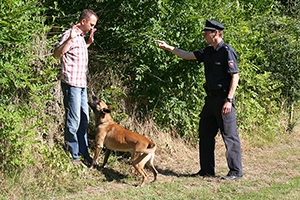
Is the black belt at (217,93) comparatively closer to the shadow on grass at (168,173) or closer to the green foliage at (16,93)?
the shadow on grass at (168,173)

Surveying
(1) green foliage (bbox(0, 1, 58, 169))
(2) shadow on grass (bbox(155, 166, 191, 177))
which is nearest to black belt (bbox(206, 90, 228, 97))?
(2) shadow on grass (bbox(155, 166, 191, 177))

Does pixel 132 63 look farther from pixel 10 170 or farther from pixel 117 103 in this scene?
pixel 10 170

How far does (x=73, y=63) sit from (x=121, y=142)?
5.03 ft

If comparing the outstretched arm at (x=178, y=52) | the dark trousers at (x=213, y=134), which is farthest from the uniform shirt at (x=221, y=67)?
the outstretched arm at (x=178, y=52)

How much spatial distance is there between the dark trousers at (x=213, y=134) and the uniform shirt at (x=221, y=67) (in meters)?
0.23

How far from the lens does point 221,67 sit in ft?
17.5

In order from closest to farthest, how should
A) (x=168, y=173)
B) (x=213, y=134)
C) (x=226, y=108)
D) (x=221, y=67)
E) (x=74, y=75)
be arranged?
(x=74, y=75) < (x=226, y=108) < (x=221, y=67) < (x=213, y=134) < (x=168, y=173)

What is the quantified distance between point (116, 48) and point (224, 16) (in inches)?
89.2

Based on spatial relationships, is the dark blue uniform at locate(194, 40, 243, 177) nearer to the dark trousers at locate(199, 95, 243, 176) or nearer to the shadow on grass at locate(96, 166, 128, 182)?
the dark trousers at locate(199, 95, 243, 176)

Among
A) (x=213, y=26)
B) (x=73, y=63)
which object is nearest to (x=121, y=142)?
(x=73, y=63)

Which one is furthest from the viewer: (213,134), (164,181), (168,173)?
(168,173)

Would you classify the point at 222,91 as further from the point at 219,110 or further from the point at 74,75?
the point at 74,75

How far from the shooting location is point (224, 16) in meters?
6.37

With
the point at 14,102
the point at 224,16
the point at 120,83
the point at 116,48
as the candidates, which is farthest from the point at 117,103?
the point at 224,16
